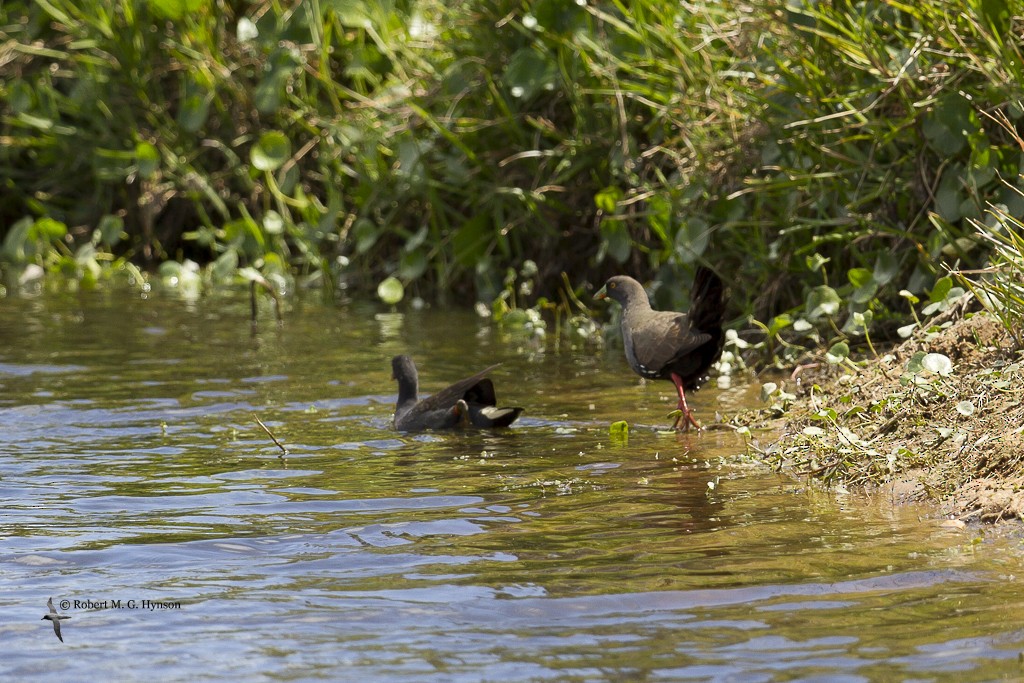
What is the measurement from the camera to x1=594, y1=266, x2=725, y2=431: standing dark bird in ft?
22.8

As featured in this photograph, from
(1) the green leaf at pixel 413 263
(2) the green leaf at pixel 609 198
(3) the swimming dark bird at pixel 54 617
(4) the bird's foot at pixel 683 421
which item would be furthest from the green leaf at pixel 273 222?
(3) the swimming dark bird at pixel 54 617

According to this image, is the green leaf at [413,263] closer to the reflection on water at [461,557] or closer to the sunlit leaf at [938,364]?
the reflection on water at [461,557]

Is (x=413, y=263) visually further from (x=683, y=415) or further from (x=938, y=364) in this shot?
(x=938, y=364)

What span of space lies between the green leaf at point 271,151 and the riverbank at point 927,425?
21.9 ft

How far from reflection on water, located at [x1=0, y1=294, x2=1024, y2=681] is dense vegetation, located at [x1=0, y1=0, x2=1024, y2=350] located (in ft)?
4.88

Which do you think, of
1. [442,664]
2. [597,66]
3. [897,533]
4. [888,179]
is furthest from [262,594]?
[597,66]

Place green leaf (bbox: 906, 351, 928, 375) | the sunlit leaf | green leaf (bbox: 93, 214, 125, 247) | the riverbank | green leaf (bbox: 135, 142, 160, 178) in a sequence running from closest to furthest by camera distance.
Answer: the riverbank
the sunlit leaf
green leaf (bbox: 906, 351, 928, 375)
green leaf (bbox: 135, 142, 160, 178)
green leaf (bbox: 93, 214, 125, 247)

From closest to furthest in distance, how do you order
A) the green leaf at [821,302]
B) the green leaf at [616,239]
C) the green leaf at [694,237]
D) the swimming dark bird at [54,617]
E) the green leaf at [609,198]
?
the swimming dark bird at [54,617] < the green leaf at [821,302] < the green leaf at [694,237] < the green leaf at [609,198] < the green leaf at [616,239]

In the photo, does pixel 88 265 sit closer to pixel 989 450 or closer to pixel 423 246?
pixel 423 246

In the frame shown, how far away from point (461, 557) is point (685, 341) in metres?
2.66

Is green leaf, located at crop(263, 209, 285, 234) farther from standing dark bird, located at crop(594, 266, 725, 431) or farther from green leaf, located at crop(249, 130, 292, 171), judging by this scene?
standing dark bird, located at crop(594, 266, 725, 431)

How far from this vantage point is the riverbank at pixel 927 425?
203 inches

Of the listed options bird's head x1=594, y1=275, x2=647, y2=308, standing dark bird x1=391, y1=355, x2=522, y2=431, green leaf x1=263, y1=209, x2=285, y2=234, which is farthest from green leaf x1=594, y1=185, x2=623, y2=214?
green leaf x1=263, y1=209, x2=285, y2=234

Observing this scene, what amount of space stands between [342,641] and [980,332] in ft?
→ 12.6
